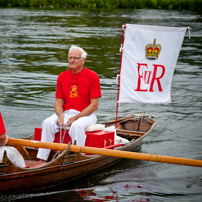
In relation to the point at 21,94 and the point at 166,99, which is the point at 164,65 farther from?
the point at 21,94

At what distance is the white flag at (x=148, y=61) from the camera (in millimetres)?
7852

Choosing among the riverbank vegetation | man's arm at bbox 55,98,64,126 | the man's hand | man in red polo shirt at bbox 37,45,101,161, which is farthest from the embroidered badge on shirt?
the riverbank vegetation

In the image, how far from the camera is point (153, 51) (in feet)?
25.9

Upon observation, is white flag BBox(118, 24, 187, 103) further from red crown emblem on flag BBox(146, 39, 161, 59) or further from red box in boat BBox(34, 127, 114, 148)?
red box in boat BBox(34, 127, 114, 148)

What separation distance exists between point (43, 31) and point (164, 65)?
1939 cm

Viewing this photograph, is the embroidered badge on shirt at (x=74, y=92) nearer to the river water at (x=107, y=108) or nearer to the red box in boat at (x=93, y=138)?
the red box in boat at (x=93, y=138)

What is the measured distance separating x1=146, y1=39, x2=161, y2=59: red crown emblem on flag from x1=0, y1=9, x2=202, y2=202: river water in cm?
142

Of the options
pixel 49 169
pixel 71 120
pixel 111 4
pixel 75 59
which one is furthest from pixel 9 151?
pixel 111 4

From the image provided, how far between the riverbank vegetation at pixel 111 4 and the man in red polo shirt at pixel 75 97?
37.3 metres

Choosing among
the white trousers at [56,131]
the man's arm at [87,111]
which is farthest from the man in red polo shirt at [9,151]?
the man's arm at [87,111]

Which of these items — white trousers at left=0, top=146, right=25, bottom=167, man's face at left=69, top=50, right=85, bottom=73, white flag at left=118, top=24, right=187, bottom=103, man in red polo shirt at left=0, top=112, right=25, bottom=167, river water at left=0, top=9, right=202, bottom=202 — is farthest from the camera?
white flag at left=118, top=24, right=187, bottom=103

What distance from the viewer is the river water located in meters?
6.56

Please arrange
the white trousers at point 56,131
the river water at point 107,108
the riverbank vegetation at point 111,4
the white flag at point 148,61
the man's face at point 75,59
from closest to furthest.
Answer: the river water at point 107,108 < the white trousers at point 56,131 < the man's face at point 75,59 < the white flag at point 148,61 < the riverbank vegetation at point 111,4

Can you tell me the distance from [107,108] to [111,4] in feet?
115
